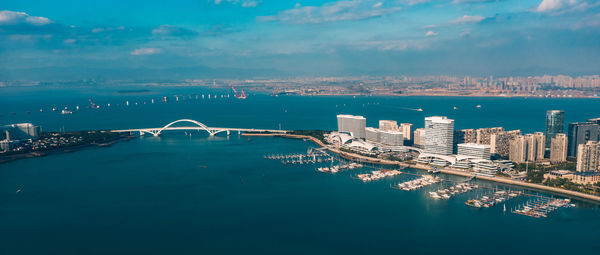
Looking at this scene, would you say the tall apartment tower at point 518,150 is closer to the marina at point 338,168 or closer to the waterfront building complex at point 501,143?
the waterfront building complex at point 501,143

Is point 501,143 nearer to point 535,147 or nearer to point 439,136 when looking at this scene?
point 535,147

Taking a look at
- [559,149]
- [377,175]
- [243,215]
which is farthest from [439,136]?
[243,215]

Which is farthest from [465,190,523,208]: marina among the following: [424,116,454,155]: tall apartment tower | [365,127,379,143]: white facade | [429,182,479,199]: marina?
[365,127,379,143]: white facade

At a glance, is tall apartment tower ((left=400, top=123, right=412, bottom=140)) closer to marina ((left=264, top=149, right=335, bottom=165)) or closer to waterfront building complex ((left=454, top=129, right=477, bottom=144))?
waterfront building complex ((left=454, top=129, right=477, bottom=144))

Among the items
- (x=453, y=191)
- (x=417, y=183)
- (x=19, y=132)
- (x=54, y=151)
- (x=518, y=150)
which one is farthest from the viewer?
(x=19, y=132)

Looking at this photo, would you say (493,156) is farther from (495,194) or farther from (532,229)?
(532,229)

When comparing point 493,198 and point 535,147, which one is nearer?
point 493,198

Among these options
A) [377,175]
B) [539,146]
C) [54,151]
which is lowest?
[377,175]

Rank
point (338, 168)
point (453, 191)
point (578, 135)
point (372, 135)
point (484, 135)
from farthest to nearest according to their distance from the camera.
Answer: point (372, 135) → point (484, 135) → point (578, 135) → point (338, 168) → point (453, 191)
